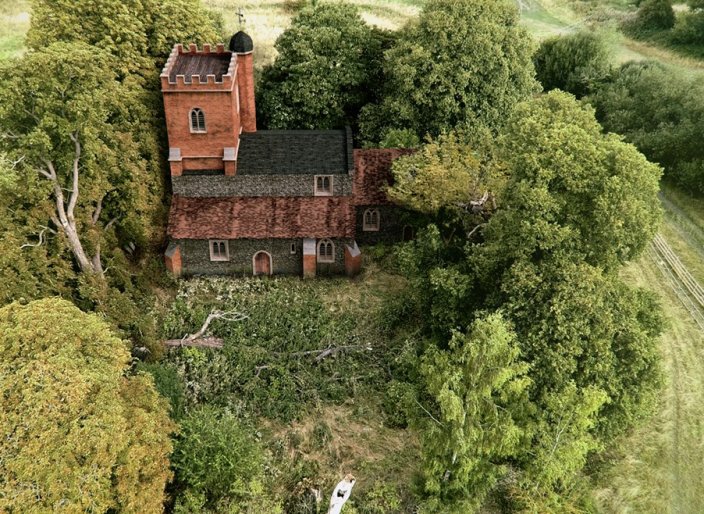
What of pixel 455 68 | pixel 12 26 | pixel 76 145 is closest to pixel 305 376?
pixel 76 145

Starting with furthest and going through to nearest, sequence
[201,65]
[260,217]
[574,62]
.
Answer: [574,62]
[260,217]
[201,65]

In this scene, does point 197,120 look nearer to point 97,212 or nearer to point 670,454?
point 97,212

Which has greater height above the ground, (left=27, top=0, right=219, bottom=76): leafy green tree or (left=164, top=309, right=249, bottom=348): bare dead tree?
(left=27, top=0, right=219, bottom=76): leafy green tree

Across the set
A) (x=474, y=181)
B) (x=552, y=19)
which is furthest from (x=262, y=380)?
(x=552, y=19)

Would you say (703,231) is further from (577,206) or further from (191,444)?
(191,444)

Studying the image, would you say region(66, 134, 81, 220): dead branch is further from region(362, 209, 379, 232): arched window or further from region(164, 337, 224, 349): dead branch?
region(362, 209, 379, 232): arched window

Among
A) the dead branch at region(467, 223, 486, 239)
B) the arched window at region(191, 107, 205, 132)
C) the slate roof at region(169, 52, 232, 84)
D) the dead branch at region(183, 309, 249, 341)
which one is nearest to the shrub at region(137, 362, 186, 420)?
the dead branch at region(183, 309, 249, 341)
